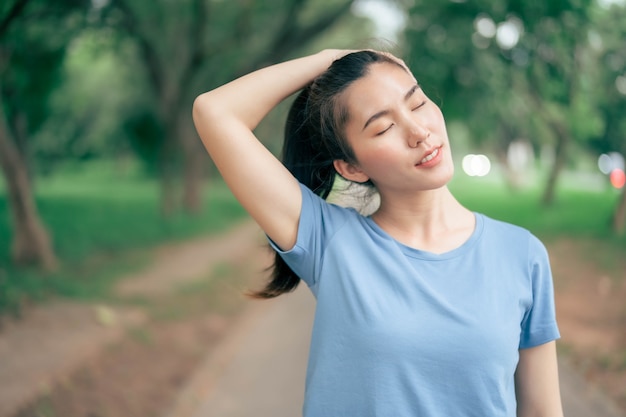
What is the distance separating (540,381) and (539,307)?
215mm

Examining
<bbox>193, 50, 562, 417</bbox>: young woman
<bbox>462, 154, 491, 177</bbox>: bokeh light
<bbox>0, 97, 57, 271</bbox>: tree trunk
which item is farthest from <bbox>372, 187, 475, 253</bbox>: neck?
<bbox>0, 97, 57, 271</bbox>: tree trunk

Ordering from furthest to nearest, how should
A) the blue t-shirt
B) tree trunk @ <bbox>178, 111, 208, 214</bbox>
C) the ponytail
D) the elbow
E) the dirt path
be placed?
tree trunk @ <bbox>178, 111, 208, 214</bbox> → the dirt path → the ponytail → the elbow → the blue t-shirt

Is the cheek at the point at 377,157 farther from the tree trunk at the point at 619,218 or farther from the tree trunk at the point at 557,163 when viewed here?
the tree trunk at the point at 557,163

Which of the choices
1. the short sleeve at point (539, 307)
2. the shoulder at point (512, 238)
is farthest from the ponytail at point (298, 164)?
the short sleeve at point (539, 307)

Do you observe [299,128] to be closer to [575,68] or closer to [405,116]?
[405,116]

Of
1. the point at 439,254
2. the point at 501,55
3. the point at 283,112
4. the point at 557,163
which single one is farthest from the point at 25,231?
the point at 557,163

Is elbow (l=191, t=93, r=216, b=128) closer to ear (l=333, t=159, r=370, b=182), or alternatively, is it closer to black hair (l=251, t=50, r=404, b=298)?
black hair (l=251, t=50, r=404, b=298)

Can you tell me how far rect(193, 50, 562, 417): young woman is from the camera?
5.49 feet

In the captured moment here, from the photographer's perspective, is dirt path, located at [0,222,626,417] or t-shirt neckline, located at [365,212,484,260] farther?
dirt path, located at [0,222,626,417]

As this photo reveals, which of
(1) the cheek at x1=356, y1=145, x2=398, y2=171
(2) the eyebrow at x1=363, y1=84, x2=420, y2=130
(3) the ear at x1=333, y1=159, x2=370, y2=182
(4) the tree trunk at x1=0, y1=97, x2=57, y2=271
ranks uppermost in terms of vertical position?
(2) the eyebrow at x1=363, y1=84, x2=420, y2=130

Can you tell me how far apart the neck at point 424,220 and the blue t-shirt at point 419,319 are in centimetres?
6

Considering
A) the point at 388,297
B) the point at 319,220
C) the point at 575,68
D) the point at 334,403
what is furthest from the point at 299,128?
the point at 575,68

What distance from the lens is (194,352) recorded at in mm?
6793

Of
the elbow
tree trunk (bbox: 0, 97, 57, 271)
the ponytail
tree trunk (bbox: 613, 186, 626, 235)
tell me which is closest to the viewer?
the elbow
